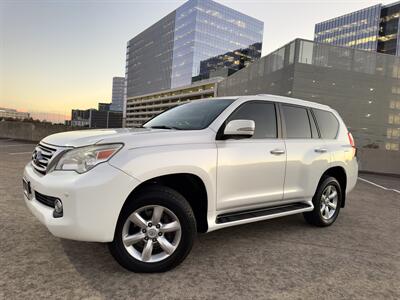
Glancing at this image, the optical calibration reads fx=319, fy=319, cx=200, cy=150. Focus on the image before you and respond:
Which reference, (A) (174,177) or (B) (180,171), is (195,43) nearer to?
(A) (174,177)

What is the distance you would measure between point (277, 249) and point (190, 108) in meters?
2.06

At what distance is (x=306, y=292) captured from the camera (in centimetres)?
271

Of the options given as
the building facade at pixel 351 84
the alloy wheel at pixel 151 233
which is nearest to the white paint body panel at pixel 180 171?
the alloy wheel at pixel 151 233

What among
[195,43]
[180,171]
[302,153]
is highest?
[195,43]

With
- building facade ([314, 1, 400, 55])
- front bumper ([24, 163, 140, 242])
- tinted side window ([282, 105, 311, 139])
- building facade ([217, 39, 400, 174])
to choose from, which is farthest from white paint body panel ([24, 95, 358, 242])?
Answer: building facade ([314, 1, 400, 55])

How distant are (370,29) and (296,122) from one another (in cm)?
11354

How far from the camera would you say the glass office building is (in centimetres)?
11531

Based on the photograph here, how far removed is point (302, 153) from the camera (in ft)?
13.9

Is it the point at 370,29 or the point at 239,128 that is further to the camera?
the point at 370,29

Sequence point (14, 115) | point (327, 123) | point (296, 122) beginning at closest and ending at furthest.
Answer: point (296, 122) → point (327, 123) → point (14, 115)

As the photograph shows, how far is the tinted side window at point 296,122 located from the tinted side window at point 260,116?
266mm

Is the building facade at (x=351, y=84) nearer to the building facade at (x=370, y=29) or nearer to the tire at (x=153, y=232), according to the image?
the tire at (x=153, y=232)

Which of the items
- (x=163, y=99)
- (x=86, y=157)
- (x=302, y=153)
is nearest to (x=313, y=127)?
(x=302, y=153)

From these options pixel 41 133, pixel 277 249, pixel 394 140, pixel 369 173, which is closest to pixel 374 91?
pixel 394 140
